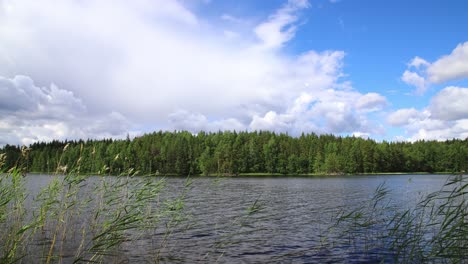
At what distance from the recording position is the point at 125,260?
609 inches

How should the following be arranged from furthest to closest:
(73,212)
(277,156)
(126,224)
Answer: (277,156)
(73,212)
(126,224)

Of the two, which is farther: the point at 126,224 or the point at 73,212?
the point at 73,212

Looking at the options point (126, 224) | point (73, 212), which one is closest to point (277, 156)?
point (73, 212)

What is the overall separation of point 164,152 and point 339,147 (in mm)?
98972

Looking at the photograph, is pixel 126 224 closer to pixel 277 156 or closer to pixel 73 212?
pixel 73 212

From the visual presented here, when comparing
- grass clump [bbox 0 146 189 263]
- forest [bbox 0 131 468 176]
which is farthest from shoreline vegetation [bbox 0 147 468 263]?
forest [bbox 0 131 468 176]

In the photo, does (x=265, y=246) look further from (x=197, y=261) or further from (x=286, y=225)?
(x=286, y=225)

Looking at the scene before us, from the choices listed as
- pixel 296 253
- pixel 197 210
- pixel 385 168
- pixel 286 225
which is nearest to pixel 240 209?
pixel 197 210

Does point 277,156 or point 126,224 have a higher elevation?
point 277,156

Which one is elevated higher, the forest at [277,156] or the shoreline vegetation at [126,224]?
the forest at [277,156]

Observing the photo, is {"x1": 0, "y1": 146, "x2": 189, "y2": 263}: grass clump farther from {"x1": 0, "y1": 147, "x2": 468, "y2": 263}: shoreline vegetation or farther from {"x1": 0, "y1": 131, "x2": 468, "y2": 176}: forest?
{"x1": 0, "y1": 131, "x2": 468, "y2": 176}: forest

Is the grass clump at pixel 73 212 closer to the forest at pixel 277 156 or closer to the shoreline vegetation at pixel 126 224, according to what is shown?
the shoreline vegetation at pixel 126 224

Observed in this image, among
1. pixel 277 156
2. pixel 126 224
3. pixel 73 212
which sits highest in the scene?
pixel 277 156

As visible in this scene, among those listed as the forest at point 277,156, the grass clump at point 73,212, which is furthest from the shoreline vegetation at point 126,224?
the forest at point 277,156
